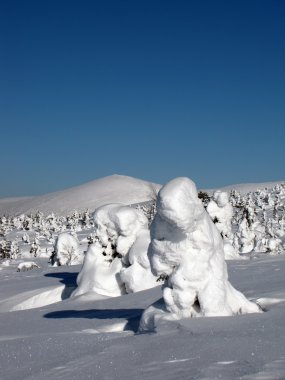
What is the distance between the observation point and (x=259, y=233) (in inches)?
1319

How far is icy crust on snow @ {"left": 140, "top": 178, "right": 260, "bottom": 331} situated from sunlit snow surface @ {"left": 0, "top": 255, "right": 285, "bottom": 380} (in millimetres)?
422

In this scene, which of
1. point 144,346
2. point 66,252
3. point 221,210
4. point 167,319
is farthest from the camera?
point 66,252

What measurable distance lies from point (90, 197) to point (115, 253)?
137332 millimetres

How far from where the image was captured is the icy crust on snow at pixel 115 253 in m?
13.9

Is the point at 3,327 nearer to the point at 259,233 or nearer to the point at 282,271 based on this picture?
the point at 282,271

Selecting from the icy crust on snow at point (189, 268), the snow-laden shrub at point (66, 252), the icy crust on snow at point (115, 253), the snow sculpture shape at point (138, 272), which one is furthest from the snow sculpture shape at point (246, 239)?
the icy crust on snow at point (189, 268)

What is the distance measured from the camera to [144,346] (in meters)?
5.44

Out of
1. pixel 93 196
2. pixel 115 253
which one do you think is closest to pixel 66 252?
pixel 115 253

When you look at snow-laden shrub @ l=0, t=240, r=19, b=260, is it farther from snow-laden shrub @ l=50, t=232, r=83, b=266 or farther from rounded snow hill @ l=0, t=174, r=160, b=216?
rounded snow hill @ l=0, t=174, r=160, b=216

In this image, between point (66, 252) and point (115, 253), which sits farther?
point (66, 252)

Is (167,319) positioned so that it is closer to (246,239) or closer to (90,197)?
(246,239)

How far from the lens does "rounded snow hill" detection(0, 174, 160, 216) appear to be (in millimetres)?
143750

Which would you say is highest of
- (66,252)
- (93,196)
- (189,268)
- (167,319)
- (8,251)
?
→ (93,196)

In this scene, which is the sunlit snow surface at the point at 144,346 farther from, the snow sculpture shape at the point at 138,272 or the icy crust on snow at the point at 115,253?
the icy crust on snow at the point at 115,253
